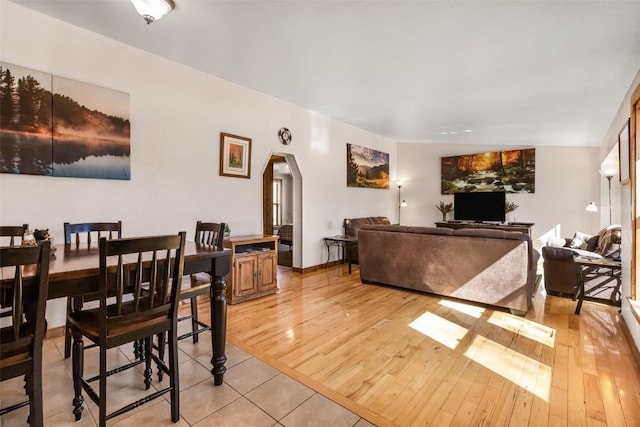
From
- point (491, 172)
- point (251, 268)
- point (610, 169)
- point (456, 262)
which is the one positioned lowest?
point (251, 268)

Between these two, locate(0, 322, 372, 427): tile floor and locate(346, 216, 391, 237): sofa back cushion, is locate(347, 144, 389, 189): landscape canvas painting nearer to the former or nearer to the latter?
locate(346, 216, 391, 237): sofa back cushion

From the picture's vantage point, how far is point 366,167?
649 cm

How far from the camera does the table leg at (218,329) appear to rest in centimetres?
198

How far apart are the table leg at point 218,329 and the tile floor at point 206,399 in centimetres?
10

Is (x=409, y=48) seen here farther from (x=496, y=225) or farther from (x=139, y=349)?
(x=496, y=225)

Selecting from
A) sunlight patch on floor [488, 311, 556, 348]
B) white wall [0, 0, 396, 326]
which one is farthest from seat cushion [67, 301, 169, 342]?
sunlight patch on floor [488, 311, 556, 348]

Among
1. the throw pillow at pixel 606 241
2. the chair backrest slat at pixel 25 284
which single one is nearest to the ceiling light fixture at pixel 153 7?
the chair backrest slat at pixel 25 284

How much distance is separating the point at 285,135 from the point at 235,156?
0.99 metres

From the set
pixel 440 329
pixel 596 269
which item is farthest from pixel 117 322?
pixel 596 269

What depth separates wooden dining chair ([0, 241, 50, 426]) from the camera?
1188 mm

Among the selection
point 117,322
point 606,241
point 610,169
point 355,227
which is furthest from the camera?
point 355,227

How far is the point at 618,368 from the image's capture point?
2182 mm

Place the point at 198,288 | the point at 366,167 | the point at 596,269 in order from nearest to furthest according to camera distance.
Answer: the point at 198,288, the point at 596,269, the point at 366,167

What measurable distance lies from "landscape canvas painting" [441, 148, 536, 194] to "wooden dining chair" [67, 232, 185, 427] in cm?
681
